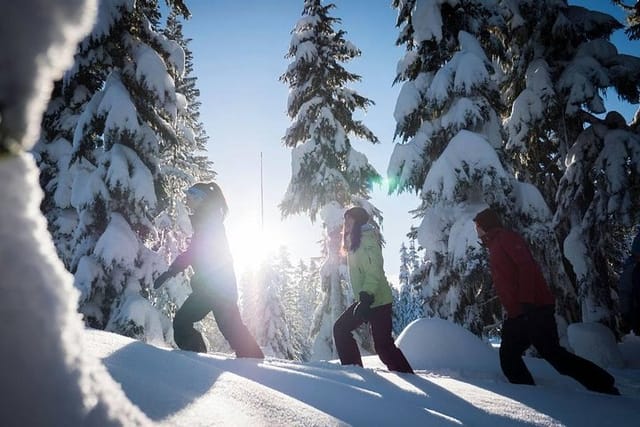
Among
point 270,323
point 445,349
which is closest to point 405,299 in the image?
point 270,323

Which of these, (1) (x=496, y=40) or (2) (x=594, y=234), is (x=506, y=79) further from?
(2) (x=594, y=234)

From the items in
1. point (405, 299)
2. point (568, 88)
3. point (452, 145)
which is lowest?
point (405, 299)

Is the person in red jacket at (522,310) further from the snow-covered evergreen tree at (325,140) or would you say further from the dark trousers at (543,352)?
the snow-covered evergreen tree at (325,140)

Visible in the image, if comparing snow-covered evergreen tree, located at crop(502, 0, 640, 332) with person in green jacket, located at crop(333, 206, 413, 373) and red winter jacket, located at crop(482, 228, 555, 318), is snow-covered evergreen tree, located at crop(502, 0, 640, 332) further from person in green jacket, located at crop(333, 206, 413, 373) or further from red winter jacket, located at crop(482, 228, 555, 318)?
person in green jacket, located at crop(333, 206, 413, 373)

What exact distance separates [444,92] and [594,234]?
540 centimetres

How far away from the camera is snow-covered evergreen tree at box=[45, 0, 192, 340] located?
9.33 metres

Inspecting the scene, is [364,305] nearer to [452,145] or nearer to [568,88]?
[452,145]

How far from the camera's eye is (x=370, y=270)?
488 centimetres

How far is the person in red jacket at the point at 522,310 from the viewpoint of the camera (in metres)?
4.32

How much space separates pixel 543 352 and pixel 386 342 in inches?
66.4

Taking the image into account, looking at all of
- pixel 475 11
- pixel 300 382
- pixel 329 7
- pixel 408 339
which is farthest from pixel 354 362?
pixel 329 7

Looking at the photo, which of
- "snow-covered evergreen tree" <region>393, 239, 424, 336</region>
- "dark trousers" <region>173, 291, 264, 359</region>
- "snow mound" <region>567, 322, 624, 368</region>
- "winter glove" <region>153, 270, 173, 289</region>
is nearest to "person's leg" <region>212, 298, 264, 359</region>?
"dark trousers" <region>173, 291, 264, 359</region>

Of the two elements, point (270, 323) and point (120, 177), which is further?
point (270, 323)

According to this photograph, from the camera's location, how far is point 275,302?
86.2 ft
